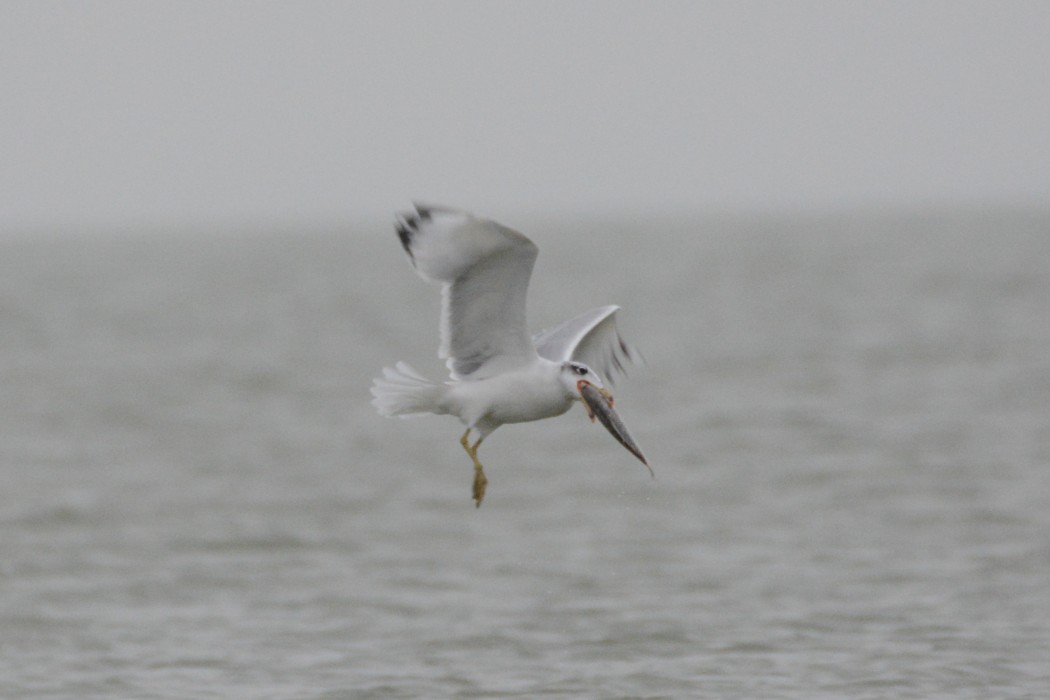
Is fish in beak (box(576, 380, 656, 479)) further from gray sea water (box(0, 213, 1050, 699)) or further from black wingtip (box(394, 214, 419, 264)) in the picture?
gray sea water (box(0, 213, 1050, 699))

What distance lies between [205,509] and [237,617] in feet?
16.5

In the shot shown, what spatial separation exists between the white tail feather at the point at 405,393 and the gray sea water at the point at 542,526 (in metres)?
2.87

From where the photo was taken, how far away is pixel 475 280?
31.2 ft

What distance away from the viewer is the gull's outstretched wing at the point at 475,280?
9133mm

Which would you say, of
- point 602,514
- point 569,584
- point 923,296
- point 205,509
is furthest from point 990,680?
point 923,296

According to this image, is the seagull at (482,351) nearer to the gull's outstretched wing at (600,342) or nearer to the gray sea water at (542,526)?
the gull's outstretched wing at (600,342)

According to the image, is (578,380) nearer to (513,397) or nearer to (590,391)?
(590,391)

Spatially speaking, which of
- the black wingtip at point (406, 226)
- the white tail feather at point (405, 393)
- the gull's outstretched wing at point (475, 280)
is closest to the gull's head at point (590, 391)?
the gull's outstretched wing at point (475, 280)

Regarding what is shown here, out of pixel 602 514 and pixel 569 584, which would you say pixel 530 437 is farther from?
pixel 569 584

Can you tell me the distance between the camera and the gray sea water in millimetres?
12766

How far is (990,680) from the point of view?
39.2 ft

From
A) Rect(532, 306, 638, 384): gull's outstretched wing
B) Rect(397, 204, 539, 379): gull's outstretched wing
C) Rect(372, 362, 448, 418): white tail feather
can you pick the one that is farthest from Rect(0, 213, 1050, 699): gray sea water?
Rect(397, 204, 539, 379): gull's outstretched wing

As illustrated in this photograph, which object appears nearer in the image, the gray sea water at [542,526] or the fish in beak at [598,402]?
the fish in beak at [598,402]

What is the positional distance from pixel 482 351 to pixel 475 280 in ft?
1.71
